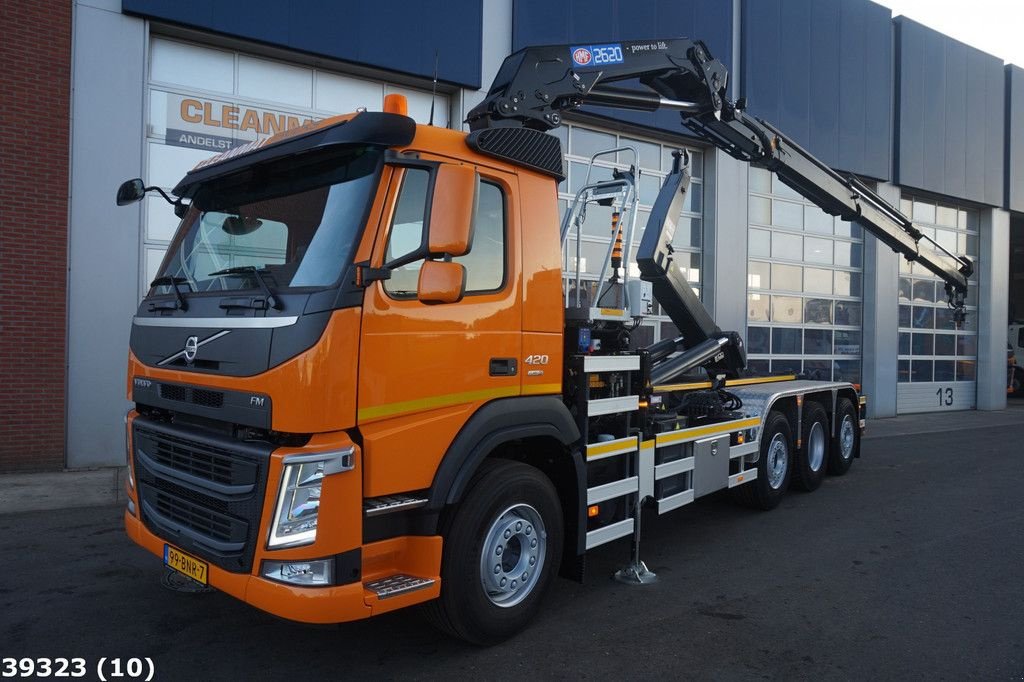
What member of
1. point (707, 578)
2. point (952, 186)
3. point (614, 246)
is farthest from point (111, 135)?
point (952, 186)

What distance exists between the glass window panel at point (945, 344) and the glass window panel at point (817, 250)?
4564mm

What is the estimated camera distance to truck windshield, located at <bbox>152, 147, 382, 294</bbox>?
11.5 feet


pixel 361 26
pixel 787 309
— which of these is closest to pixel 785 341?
pixel 787 309

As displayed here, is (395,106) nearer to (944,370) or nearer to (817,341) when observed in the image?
(817,341)

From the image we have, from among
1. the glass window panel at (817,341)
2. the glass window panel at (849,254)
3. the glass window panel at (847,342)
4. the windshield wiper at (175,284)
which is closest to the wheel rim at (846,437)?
the glass window panel at (817,341)

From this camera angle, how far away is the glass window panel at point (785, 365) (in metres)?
15.7

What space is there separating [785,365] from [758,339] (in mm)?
1138

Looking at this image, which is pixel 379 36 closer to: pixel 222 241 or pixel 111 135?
pixel 111 135

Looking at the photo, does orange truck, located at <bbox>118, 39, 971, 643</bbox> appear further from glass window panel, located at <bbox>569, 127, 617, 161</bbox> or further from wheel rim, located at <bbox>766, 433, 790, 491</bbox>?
glass window panel, located at <bbox>569, 127, 617, 161</bbox>

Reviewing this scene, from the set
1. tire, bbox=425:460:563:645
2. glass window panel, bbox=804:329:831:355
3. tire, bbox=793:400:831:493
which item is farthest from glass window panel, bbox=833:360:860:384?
tire, bbox=425:460:563:645

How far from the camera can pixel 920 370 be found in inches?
728

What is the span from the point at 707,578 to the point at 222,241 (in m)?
3.98

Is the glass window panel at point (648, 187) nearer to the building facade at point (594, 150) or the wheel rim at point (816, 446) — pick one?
the building facade at point (594, 150)

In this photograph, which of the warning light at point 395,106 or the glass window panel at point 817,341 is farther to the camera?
the glass window panel at point 817,341
